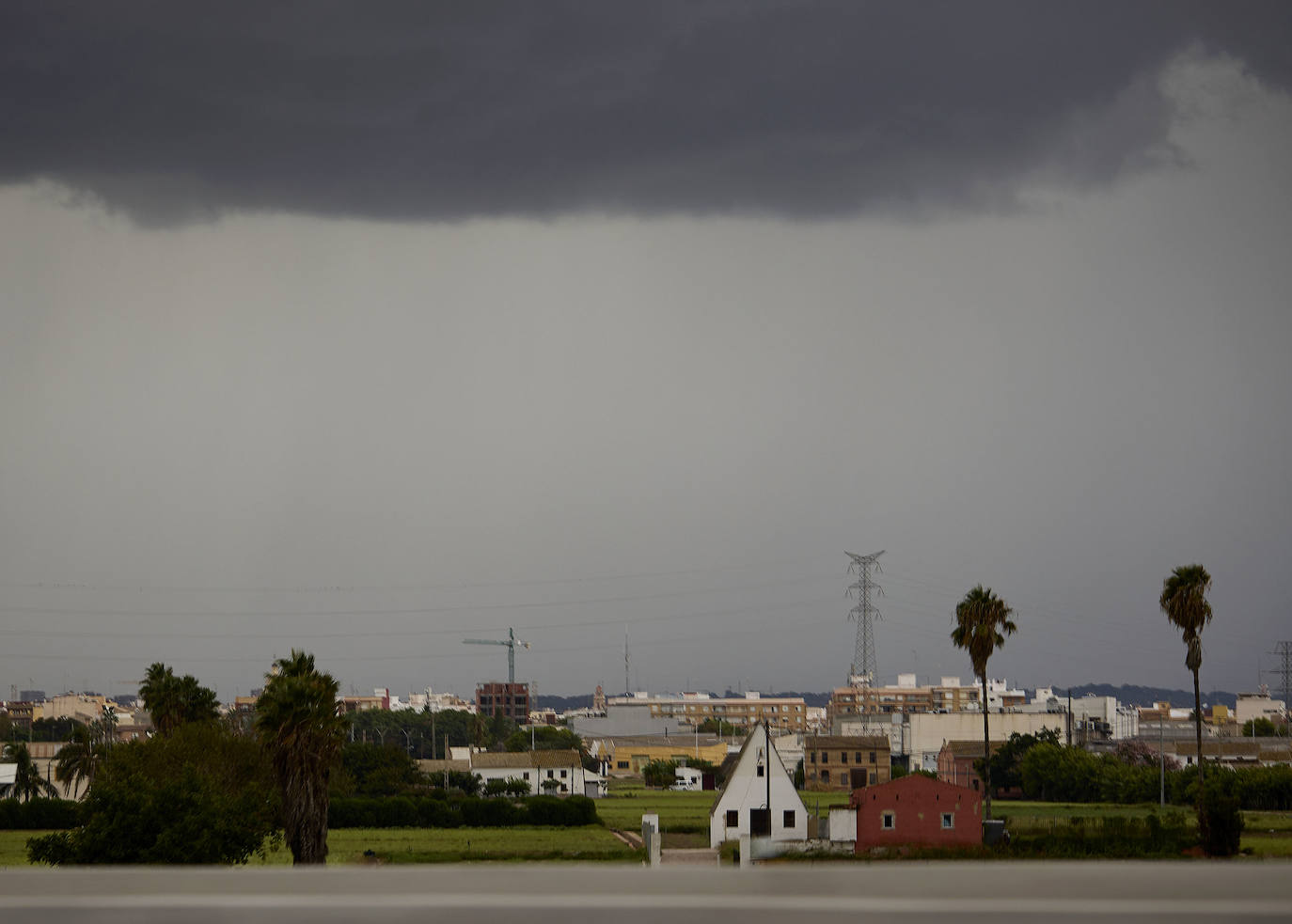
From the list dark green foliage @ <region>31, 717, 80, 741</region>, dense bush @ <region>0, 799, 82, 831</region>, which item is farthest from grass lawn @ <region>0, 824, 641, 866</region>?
dark green foliage @ <region>31, 717, 80, 741</region>

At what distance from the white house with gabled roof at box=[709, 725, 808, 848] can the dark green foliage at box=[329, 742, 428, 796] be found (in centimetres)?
2416

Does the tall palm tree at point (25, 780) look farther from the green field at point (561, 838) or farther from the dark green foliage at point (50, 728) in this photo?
the dark green foliage at point (50, 728)

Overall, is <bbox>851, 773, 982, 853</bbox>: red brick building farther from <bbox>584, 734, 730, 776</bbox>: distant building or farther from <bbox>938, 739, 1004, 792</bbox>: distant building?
<bbox>584, 734, 730, 776</bbox>: distant building

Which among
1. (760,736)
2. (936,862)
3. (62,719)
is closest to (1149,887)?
(936,862)

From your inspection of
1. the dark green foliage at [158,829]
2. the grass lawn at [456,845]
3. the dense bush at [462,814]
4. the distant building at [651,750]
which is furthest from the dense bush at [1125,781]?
the distant building at [651,750]

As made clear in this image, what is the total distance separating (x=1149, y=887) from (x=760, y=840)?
130 feet

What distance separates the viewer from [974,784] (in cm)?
9188

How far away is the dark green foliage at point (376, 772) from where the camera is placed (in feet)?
224

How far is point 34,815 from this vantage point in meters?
55.4

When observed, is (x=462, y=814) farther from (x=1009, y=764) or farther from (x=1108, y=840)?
(x=1009, y=764)

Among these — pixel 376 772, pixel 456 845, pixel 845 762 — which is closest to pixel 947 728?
pixel 845 762

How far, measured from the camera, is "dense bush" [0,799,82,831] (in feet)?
180

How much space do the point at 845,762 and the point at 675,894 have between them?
9732cm

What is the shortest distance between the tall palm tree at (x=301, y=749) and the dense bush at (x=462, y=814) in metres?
27.0
